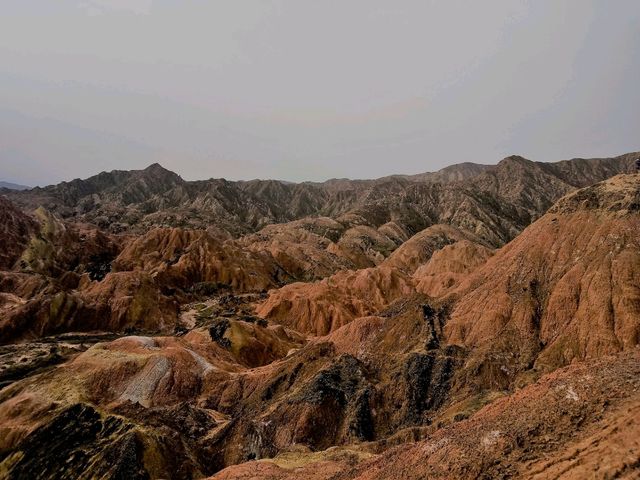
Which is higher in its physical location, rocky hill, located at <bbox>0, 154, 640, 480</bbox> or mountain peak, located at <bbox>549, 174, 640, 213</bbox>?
mountain peak, located at <bbox>549, 174, 640, 213</bbox>

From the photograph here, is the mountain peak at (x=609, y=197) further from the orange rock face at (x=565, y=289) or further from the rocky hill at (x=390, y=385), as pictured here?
the rocky hill at (x=390, y=385)

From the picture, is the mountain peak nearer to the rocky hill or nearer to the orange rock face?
the orange rock face

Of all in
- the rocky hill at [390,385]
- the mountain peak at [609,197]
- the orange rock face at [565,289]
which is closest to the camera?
the rocky hill at [390,385]

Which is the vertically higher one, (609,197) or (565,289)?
(609,197)

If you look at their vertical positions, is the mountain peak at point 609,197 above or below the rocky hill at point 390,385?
above

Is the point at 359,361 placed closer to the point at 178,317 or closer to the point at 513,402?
the point at 513,402

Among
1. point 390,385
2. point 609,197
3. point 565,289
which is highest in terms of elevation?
point 609,197

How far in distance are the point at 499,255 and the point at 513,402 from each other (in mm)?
45069

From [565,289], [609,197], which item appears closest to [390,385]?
[565,289]

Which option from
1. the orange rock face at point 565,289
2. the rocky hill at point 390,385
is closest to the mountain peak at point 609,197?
the orange rock face at point 565,289

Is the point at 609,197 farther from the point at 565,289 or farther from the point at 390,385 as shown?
the point at 390,385

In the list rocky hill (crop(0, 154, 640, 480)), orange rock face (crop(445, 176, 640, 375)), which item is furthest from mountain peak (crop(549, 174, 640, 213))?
rocky hill (crop(0, 154, 640, 480))

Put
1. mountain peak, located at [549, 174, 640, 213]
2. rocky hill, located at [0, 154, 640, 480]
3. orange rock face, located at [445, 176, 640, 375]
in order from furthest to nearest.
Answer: mountain peak, located at [549, 174, 640, 213], orange rock face, located at [445, 176, 640, 375], rocky hill, located at [0, 154, 640, 480]

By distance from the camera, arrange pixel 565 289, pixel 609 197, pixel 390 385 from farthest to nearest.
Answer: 1. pixel 609 197
2. pixel 565 289
3. pixel 390 385
